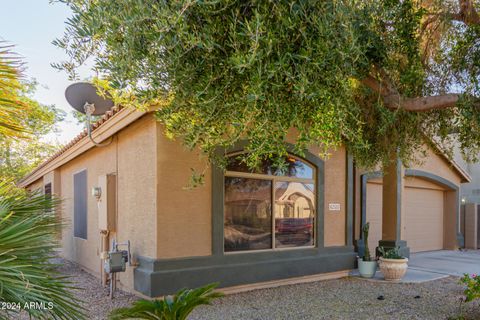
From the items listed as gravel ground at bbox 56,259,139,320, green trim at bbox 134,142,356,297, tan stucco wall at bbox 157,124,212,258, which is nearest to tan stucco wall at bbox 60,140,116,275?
gravel ground at bbox 56,259,139,320

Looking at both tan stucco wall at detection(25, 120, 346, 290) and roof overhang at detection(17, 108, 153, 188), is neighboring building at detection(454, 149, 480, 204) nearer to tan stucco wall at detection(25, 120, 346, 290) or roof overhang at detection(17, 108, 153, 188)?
tan stucco wall at detection(25, 120, 346, 290)

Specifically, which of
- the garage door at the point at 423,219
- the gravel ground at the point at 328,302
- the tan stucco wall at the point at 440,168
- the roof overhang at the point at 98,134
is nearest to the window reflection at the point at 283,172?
the roof overhang at the point at 98,134

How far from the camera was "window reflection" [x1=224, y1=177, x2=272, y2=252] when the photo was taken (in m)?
7.73

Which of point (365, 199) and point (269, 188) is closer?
point (269, 188)

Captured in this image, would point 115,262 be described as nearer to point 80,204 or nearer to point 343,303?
point 343,303

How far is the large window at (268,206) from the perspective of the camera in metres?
7.79

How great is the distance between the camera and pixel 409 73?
228 inches

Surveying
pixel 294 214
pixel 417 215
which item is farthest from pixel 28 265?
pixel 417 215

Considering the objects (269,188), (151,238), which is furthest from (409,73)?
(151,238)

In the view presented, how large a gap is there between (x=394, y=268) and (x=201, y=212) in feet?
15.6

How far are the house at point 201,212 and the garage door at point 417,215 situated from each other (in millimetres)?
1241

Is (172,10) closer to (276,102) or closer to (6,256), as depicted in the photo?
(276,102)

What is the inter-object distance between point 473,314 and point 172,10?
6.49 metres

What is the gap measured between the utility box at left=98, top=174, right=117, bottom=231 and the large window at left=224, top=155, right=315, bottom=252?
2448 mm
